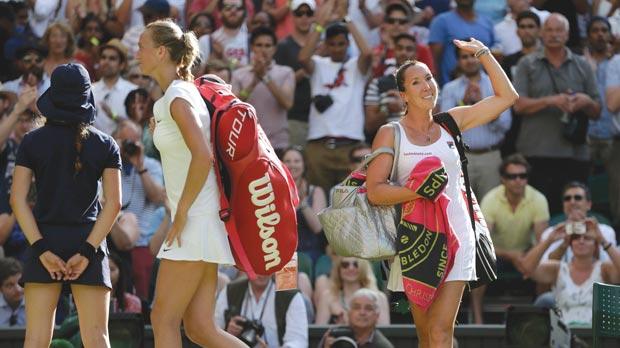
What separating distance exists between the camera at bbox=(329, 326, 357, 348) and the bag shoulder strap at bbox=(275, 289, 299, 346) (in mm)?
394

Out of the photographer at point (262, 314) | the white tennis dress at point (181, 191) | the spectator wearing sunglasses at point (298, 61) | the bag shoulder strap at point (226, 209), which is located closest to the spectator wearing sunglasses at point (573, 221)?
the photographer at point (262, 314)

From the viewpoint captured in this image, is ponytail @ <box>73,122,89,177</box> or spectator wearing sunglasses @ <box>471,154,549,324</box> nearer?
ponytail @ <box>73,122,89,177</box>

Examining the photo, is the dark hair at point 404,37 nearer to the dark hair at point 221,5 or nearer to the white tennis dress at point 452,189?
the dark hair at point 221,5

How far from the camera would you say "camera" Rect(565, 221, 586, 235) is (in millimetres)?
10859

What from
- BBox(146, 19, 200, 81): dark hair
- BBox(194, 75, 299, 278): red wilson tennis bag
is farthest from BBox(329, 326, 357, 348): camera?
BBox(146, 19, 200, 81): dark hair

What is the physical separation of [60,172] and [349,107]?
21.7ft

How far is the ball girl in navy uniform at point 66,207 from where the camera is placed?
21.7 feet

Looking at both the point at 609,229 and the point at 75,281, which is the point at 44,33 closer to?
the point at 609,229

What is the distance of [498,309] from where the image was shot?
11734 mm

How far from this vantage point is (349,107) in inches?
514

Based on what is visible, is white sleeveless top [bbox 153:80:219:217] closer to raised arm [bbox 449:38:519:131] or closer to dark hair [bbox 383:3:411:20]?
raised arm [bbox 449:38:519:131]

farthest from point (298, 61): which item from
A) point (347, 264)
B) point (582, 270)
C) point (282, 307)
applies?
point (282, 307)

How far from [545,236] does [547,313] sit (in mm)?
2743

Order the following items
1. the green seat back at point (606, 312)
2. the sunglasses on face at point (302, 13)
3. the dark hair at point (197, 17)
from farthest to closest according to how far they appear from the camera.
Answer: the dark hair at point (197, 17) → the sunglasses on face at point (302, 13) → the green seat back at point (606, 312)
